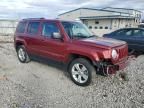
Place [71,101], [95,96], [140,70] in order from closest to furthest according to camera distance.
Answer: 1. [71,101]
2. [95,96]
3. [140,70]

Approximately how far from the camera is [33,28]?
23.5ft

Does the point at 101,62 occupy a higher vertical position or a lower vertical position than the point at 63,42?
lower

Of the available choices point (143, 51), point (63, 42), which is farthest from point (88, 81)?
point (143, 51)

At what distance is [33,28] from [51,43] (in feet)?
4.72

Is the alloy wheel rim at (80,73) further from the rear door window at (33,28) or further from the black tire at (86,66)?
the rear door window at (33,28)

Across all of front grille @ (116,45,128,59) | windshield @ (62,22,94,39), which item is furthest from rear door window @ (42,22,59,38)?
front grille @ (116,45,128,59)

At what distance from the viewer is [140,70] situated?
23.4 ft

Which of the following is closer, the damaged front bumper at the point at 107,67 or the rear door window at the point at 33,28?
the damaged front bumper at the point at 107,67

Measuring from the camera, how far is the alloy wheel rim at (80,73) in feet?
17.8

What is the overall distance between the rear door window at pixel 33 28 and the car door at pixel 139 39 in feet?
18.5

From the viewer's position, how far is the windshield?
587 centimetres

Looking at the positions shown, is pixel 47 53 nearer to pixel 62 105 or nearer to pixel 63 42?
pixel 63 42

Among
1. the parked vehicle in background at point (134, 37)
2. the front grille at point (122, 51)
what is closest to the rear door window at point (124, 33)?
the parked vehicle in background at point (134, 37)

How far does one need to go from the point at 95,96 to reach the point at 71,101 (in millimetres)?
683
